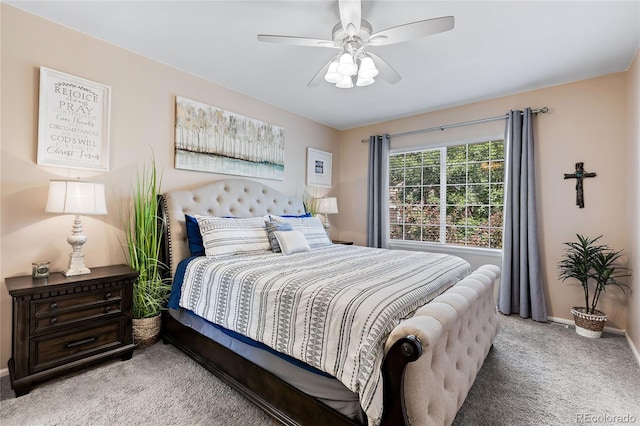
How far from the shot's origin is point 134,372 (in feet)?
6.88

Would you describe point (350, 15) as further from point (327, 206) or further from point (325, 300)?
point (327, 206)

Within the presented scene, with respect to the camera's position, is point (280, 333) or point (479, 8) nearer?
point (280, 333)

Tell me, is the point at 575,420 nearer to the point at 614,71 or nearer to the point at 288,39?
the point at 288,39

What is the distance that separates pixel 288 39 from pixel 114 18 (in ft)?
4.55

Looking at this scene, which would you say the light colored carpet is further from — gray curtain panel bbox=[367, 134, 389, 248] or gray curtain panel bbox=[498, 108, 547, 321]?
gray curtain panel bbox=[367, 134, 389, 248]

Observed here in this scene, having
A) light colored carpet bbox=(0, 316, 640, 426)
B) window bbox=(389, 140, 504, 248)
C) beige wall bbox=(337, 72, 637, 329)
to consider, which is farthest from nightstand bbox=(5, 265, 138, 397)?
beige wall bbox=(337, 72, 637, 329)

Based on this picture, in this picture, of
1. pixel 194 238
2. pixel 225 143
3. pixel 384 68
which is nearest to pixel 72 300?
pixel 194 238

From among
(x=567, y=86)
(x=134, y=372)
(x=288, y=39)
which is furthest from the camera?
(x=567, y=86)

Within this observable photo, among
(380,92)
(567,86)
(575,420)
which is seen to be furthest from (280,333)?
(567,86)

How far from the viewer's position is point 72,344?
6.59 ft

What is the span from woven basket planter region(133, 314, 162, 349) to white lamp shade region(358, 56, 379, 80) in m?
2.64

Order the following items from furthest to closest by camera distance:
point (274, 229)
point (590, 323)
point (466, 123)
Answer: point (466, 123) → point (274, 229) → point (590, 323)

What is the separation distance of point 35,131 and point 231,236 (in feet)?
5.25

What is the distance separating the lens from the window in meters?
3.69
